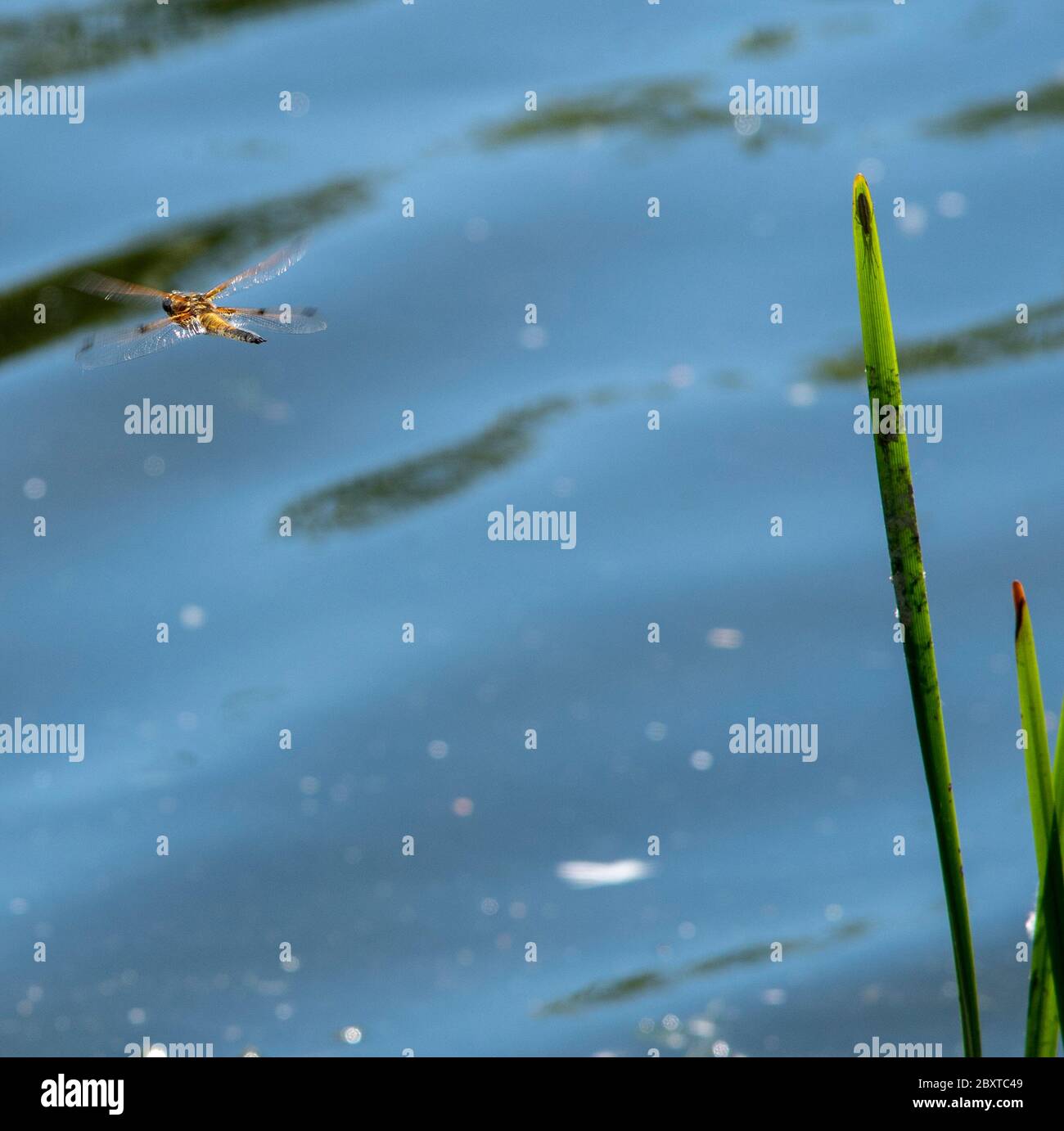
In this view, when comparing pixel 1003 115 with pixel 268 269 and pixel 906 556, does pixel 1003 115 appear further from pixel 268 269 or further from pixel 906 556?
pixel 906 556

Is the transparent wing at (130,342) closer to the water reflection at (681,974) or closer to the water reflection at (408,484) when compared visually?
the water reflection at (681,974)

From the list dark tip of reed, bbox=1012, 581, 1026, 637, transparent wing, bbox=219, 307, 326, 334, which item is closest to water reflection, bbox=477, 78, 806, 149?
transparent wing, bbox=219, 307, 326, 334

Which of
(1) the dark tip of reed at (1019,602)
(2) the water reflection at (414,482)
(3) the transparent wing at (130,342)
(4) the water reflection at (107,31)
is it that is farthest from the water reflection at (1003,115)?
(1) the dark tip of reed at (1019,602)

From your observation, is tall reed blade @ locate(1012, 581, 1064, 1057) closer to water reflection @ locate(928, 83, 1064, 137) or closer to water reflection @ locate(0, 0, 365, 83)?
water reflection @ locate(928, 83, 1064, 137)

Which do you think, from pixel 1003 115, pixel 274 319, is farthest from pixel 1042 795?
pixel 1003 115

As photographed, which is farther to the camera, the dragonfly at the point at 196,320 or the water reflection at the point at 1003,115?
the water reflection at the point at 1003,115
